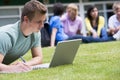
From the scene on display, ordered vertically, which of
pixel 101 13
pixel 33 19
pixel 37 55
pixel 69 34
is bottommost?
pixel 101 13

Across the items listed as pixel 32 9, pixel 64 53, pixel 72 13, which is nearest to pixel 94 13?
pixel 72 13

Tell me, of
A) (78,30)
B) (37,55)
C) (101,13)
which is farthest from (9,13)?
→ (37,55)

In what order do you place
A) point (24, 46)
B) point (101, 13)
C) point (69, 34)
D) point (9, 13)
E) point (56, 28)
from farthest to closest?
1. point (101, 13)
2. point (9, 13)
3. point (69, 34)
4. point (56, 28)
5. point (24, 46)

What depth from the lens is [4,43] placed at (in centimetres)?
534

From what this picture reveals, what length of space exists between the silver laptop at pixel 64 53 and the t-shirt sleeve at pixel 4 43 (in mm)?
520

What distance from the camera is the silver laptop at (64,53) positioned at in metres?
5.50

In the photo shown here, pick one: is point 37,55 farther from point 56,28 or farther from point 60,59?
point 56,28

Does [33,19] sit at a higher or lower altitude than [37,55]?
higher

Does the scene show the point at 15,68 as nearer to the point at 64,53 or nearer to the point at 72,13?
the point at 64,53

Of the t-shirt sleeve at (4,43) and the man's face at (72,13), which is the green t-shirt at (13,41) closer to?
the t-shirt sleeve at (4,43)

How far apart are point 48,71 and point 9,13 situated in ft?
69.5

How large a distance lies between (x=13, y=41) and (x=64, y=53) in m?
0.70

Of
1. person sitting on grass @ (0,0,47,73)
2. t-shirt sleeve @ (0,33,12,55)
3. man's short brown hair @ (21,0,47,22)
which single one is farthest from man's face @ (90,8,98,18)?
t-shirt sleeve @ (0,33,12,55)

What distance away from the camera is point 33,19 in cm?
545
